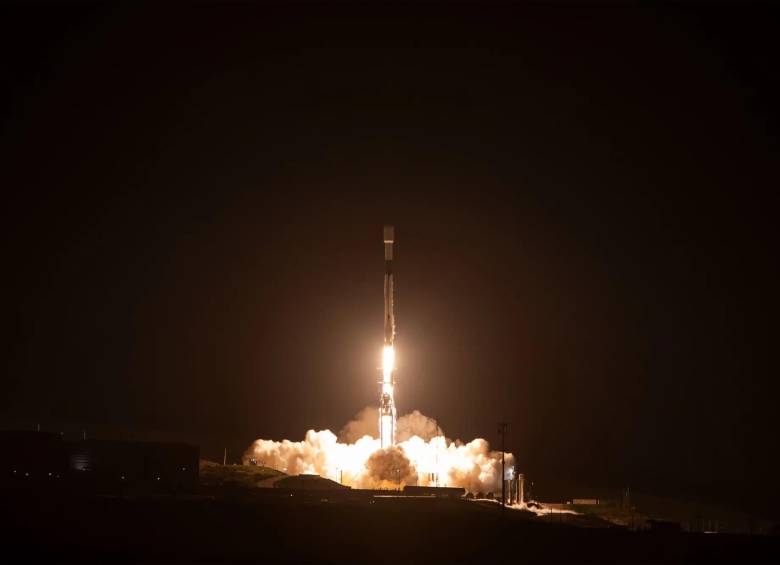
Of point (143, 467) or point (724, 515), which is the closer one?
point (143, 467)

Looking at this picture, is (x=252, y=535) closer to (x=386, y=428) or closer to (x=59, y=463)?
(x=59, y=463)

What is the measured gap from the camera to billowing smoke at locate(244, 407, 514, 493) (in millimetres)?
132625

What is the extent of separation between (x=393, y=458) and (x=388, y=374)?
9691mm

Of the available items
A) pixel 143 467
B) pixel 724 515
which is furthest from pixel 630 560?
pixel 724 515

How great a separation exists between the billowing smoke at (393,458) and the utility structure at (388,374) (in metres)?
1.80

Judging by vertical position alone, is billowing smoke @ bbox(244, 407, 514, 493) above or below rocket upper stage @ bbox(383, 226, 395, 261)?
below

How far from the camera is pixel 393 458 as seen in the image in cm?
13212

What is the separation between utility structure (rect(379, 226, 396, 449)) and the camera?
5458 inches

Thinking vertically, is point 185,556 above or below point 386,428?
below

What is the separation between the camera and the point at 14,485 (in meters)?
110

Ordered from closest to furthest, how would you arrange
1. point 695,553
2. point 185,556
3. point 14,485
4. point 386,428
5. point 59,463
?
point 185,556 → point 695,553 → point 14,485 → point 59,463 → point 386,428

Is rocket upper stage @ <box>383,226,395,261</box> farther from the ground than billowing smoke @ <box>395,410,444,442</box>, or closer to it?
farther from the ground

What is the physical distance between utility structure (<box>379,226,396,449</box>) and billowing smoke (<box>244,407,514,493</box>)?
180cm

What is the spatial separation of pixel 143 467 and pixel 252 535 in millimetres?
25163
